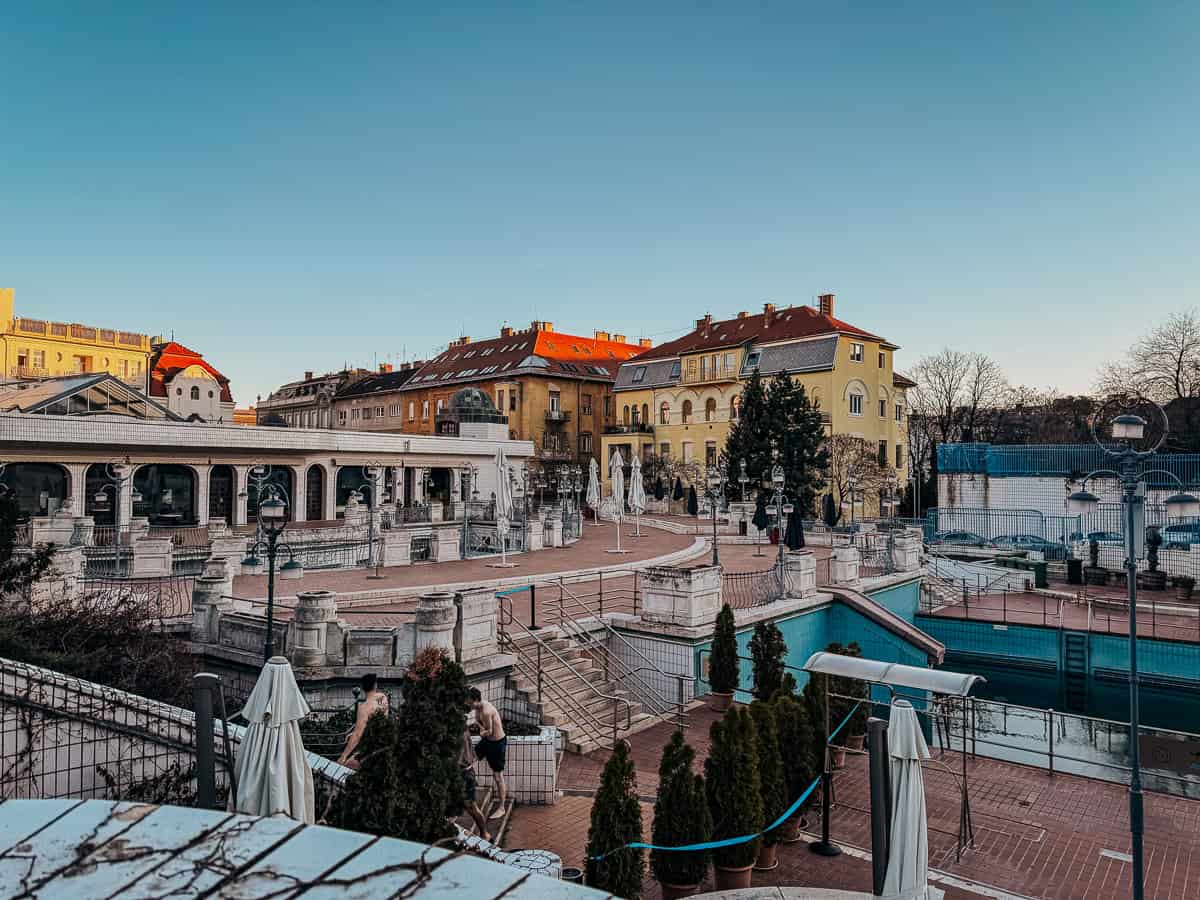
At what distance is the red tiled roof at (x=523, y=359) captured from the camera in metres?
66.6

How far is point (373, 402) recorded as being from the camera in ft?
257

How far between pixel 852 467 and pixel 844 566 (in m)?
28.0

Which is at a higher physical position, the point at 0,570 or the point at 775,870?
the point at 0,570

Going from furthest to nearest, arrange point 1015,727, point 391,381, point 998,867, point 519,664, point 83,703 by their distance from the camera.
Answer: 1. point 391,381
2. point 1015,727
3. point 519,664
4. point 998,867
5. point 83,703

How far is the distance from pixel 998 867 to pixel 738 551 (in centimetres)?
2241

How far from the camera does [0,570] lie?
441 inches

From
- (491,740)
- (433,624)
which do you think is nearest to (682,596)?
(433,624)

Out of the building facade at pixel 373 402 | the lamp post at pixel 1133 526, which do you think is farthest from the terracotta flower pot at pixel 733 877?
the building facade at pixel 373 402

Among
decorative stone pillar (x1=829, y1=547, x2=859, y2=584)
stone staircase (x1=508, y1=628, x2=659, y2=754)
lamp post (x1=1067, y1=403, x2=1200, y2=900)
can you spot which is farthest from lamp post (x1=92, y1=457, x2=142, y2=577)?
lamp post (x1=1067, y1=403, x2=1200, y2=900)

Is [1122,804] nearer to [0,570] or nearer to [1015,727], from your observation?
[1015,727]

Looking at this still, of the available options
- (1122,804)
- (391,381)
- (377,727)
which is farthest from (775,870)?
(391,381)

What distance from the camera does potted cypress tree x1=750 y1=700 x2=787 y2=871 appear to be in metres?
8.25

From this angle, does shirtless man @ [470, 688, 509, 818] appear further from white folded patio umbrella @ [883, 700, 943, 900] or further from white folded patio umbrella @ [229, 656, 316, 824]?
white folded patio umbrella @ [883, 700, 943, 900]

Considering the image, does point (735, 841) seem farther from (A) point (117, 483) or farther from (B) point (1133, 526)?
(A) point (117, 483)
